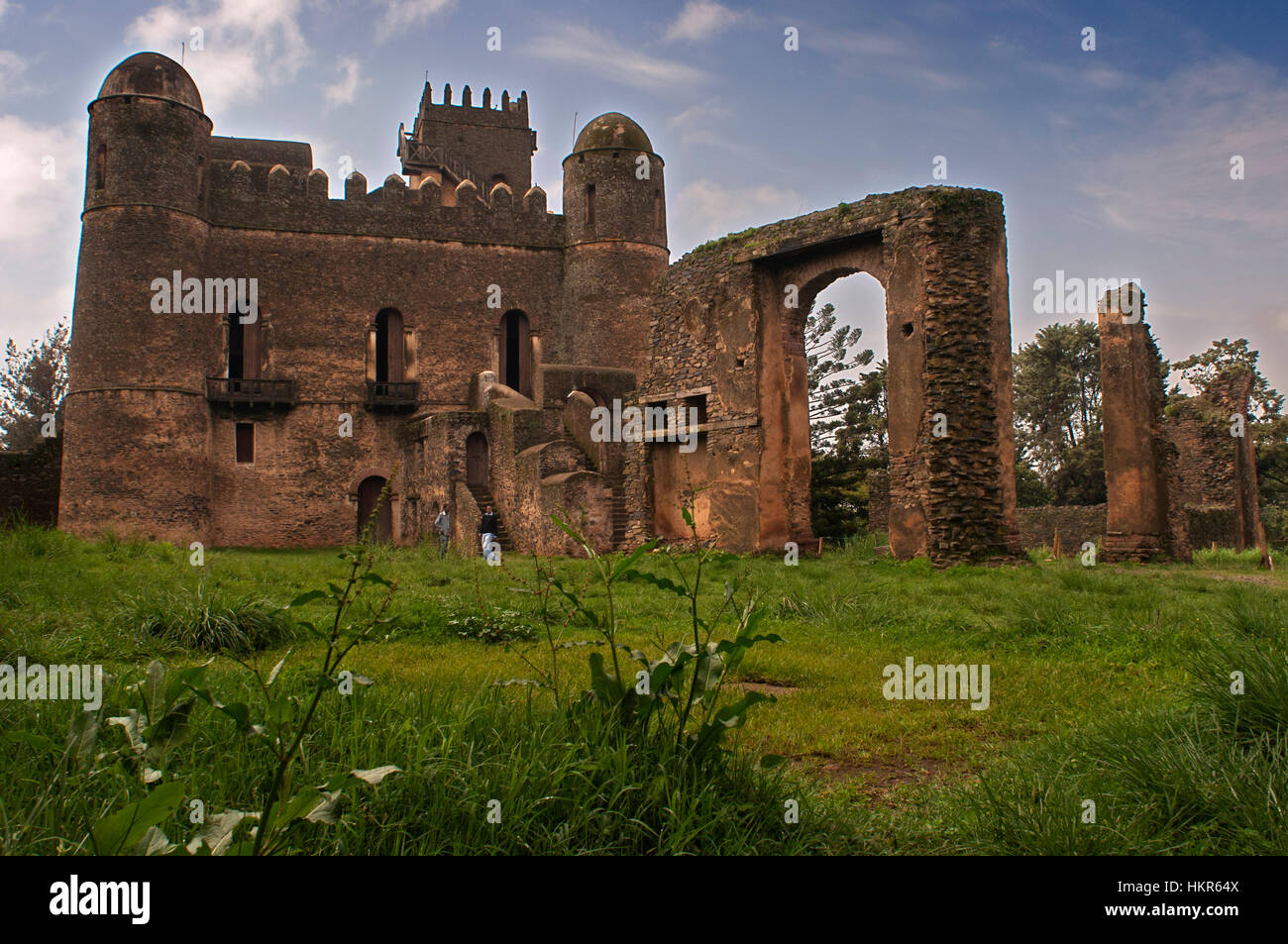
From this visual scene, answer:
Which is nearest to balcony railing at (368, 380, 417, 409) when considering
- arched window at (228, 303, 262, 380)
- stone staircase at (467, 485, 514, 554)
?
arched window at (228, 303, 262, 380)

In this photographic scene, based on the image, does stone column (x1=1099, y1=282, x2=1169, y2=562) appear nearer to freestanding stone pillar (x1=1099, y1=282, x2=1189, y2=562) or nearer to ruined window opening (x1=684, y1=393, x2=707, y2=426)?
freestanding stone pillar (x1=1099, y1=282, x2=1189, y2=562)

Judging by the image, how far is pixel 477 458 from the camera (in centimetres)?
2555

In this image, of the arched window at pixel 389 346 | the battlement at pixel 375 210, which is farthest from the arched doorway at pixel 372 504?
the battlement at pixel 375 210

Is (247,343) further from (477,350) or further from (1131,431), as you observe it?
Answer: (1131,431)

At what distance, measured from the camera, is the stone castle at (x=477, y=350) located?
588 inches

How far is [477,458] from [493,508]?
2.60m

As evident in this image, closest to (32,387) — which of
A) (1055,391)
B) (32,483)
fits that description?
(32,483)

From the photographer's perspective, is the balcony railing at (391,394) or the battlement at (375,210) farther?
the balcony railing at (391,394)

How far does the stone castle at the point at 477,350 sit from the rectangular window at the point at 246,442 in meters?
0.09

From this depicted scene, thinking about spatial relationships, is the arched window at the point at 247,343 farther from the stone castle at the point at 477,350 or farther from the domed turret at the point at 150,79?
the domed turret at the point at 150,79

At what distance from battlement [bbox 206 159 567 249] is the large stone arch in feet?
48.8
